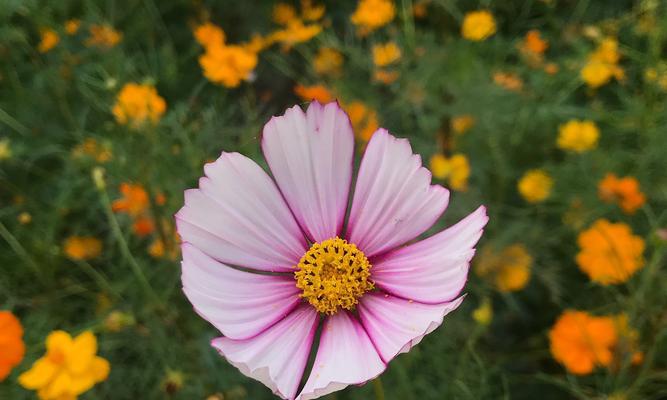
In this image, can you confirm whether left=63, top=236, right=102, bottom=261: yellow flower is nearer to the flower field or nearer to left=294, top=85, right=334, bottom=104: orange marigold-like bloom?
the flower field

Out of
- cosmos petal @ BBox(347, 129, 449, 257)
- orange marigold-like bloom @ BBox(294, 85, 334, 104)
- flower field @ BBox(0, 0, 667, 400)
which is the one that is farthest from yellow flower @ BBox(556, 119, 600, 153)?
cosmos petal @ BBox(347, 129, 449, 257)

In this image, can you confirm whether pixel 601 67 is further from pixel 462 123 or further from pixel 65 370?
pixel 65 370

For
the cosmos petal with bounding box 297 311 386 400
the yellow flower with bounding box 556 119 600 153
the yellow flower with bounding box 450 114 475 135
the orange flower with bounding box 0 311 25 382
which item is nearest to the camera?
the cosmos petal with bounding box 297 311 386 400

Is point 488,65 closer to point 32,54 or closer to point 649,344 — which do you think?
point 649,344

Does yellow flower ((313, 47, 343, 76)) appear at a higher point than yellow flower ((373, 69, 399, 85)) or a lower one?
higher

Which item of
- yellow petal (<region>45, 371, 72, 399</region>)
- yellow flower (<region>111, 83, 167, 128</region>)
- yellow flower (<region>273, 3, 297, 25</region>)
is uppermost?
yellow flower (<region>273, 3, 297, 25</region>)

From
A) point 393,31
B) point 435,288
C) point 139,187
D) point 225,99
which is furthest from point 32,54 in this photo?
point 435,288

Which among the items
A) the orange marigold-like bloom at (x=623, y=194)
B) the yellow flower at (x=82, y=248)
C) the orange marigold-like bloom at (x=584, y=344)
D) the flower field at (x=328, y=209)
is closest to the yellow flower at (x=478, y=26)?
the flower field at (x=328, y=209)
